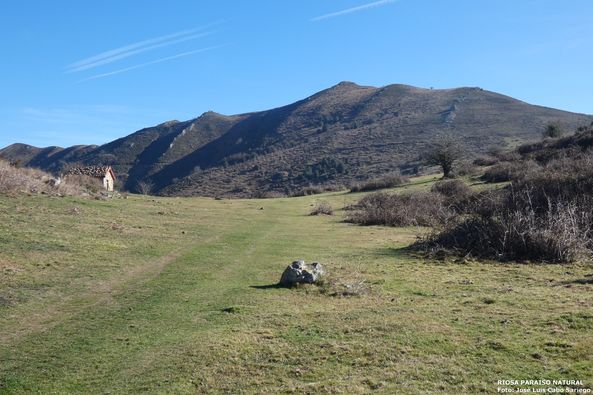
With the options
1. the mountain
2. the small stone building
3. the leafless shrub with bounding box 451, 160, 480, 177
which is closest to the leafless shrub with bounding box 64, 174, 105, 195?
the small stone building

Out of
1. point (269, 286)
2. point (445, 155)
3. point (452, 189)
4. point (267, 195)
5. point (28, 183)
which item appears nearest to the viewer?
point (269, 286)

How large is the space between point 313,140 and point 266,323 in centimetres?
10503

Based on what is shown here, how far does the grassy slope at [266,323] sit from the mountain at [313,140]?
62.2 m

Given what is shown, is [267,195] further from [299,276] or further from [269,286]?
[299,276]

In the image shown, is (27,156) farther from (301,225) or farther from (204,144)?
(301,225)

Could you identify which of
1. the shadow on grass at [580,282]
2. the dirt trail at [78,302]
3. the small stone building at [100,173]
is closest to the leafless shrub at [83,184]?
the small stone building at [100,173]

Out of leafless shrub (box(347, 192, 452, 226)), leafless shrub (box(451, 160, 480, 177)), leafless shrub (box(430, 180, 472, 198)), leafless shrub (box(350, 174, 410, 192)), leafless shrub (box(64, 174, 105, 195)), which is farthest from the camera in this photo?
leafless shrub (box(350, 174, 410, 192))

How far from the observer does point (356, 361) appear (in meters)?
6.99

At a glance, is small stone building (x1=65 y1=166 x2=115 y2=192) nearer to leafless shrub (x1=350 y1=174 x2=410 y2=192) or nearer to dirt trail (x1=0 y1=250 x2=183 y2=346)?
leafless shrub (x1=350 y1=174 x2=410 y2=192)

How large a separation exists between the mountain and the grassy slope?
62.2m

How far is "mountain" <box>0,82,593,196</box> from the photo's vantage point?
284ft

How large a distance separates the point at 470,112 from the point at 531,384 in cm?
11042

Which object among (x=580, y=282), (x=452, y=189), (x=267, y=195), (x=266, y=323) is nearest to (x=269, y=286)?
(x=266, y=323)

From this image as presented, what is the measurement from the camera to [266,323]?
903 centimetres
